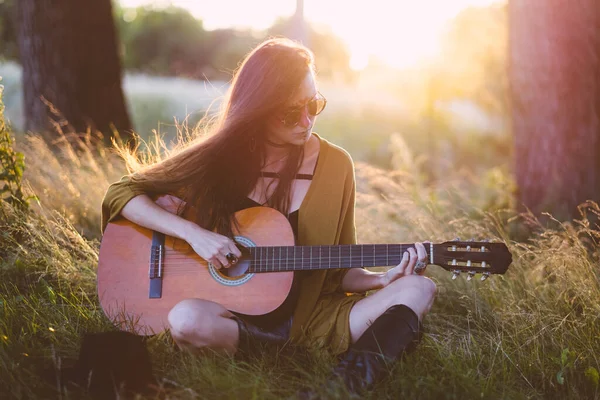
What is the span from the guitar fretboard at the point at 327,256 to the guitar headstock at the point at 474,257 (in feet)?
0.49

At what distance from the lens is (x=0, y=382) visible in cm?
249

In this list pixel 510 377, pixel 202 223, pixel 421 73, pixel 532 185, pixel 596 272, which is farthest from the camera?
pixel 421 73

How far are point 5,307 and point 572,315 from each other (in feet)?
9.24

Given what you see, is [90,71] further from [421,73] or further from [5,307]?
[421,73]

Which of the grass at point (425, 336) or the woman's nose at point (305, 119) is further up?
the woman's nose at point (305, 119)

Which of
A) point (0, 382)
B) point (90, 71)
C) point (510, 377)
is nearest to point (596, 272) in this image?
point (510, 377)

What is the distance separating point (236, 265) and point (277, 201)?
376mm

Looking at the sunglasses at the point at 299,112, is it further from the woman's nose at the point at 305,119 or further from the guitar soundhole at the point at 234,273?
the guitar soundhole at the point at 234,273

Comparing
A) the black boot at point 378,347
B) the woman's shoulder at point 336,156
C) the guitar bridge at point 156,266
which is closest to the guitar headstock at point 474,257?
the black boot at point 378,347

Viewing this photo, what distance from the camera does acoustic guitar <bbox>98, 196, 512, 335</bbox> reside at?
8.92ft

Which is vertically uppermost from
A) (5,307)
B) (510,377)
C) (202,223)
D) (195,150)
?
(195,150)

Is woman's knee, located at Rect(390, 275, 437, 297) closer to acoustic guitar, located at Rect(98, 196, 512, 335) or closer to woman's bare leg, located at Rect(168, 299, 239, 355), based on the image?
acoustic guitar, located at Rect(98, 196, 512, 335)

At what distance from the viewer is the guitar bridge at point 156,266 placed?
2822 mm

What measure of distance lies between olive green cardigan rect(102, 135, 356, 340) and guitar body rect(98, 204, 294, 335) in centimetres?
11
